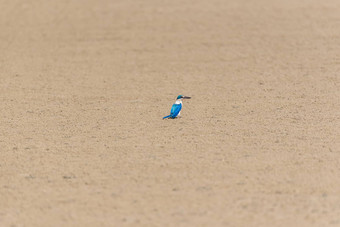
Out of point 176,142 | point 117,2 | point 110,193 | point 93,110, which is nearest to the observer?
point 110,193

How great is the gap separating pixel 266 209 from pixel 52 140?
3.80 meters

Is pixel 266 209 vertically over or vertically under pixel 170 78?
over

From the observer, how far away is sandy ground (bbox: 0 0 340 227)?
588 cm

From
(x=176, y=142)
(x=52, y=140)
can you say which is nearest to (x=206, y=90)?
(x=176, y=142)

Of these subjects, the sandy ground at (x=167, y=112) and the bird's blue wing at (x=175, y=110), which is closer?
the sandy ground at (x=167, y=112)

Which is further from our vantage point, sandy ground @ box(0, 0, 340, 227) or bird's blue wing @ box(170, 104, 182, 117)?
bird's blue wing @ box(170, 104, 182, 117)

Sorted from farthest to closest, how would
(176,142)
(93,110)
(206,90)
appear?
(206,90)
(93,110)
(176,142)

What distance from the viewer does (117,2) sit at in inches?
695

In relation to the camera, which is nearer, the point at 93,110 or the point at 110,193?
the point at 110,193

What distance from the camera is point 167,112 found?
30.7ft

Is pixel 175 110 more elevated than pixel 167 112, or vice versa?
pixel 175 110

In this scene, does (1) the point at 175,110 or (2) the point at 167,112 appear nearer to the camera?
(1) the point at 175,110

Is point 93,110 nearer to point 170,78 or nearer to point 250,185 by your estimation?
point 170,78

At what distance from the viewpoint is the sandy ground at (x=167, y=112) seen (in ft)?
19.3
